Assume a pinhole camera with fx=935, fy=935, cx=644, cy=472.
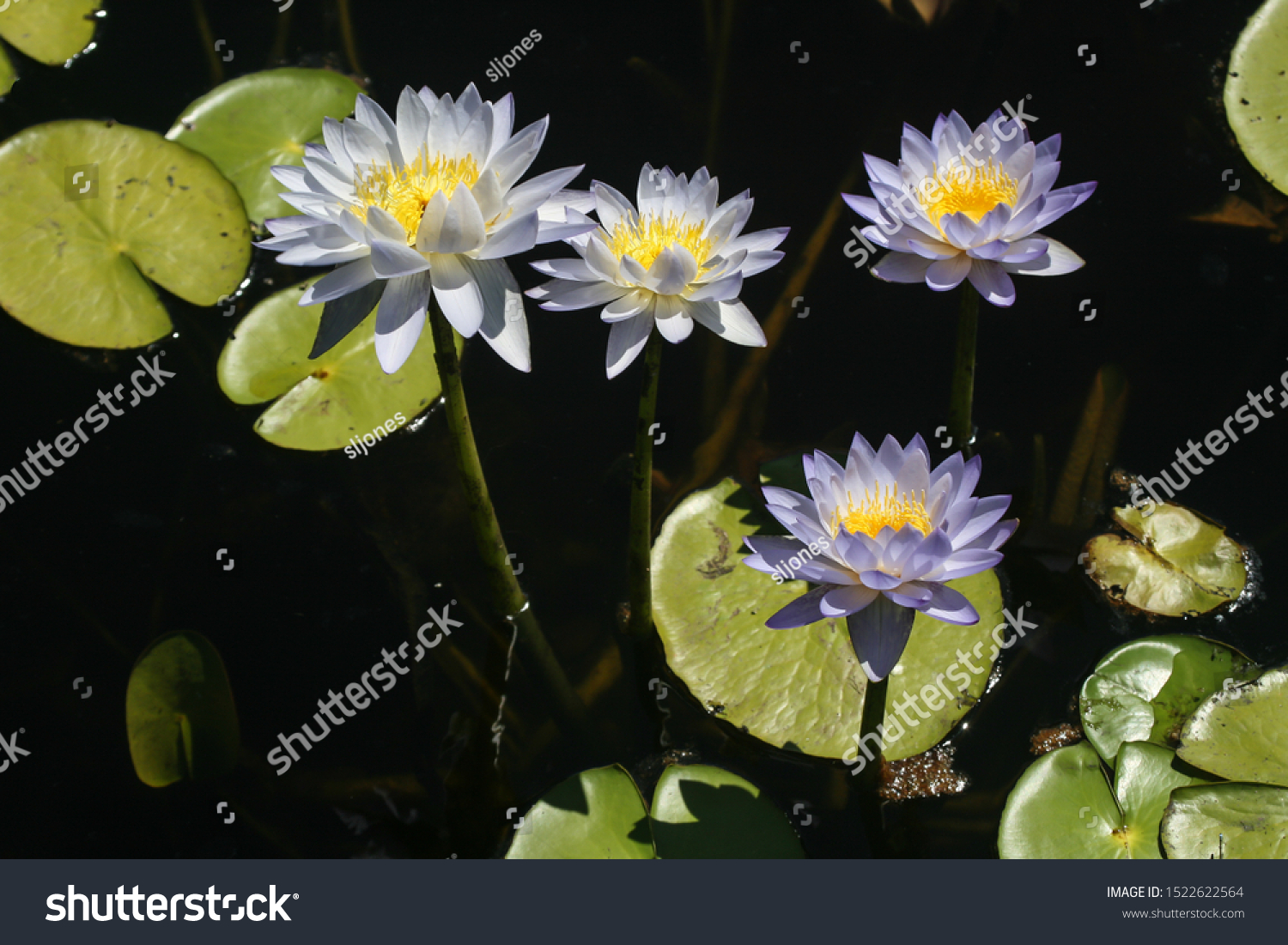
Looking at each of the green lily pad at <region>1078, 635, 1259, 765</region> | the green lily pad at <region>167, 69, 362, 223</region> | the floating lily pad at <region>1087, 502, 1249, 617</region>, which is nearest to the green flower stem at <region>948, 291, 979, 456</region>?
the floating lily pad at <region>1087, 502, 1249, 617</region>

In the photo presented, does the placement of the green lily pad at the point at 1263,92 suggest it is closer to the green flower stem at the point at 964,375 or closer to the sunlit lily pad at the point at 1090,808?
the green flower stem at the point at 964,375

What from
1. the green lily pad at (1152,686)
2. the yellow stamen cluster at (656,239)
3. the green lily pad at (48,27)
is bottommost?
the green lily pad at (1152,686)

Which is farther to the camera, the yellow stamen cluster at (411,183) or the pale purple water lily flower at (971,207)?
the pale purple water lily flower at (971,207)

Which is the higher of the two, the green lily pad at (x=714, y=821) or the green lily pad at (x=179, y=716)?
the green lily pad at (x=179, y=716)

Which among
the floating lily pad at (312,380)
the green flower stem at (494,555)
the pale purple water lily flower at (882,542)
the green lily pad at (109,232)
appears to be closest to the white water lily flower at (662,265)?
the green flower stem at (494,555)

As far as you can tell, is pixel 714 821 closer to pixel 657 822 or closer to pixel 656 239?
pixel 657 822

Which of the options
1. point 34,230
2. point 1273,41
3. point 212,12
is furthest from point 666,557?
point 212,12
